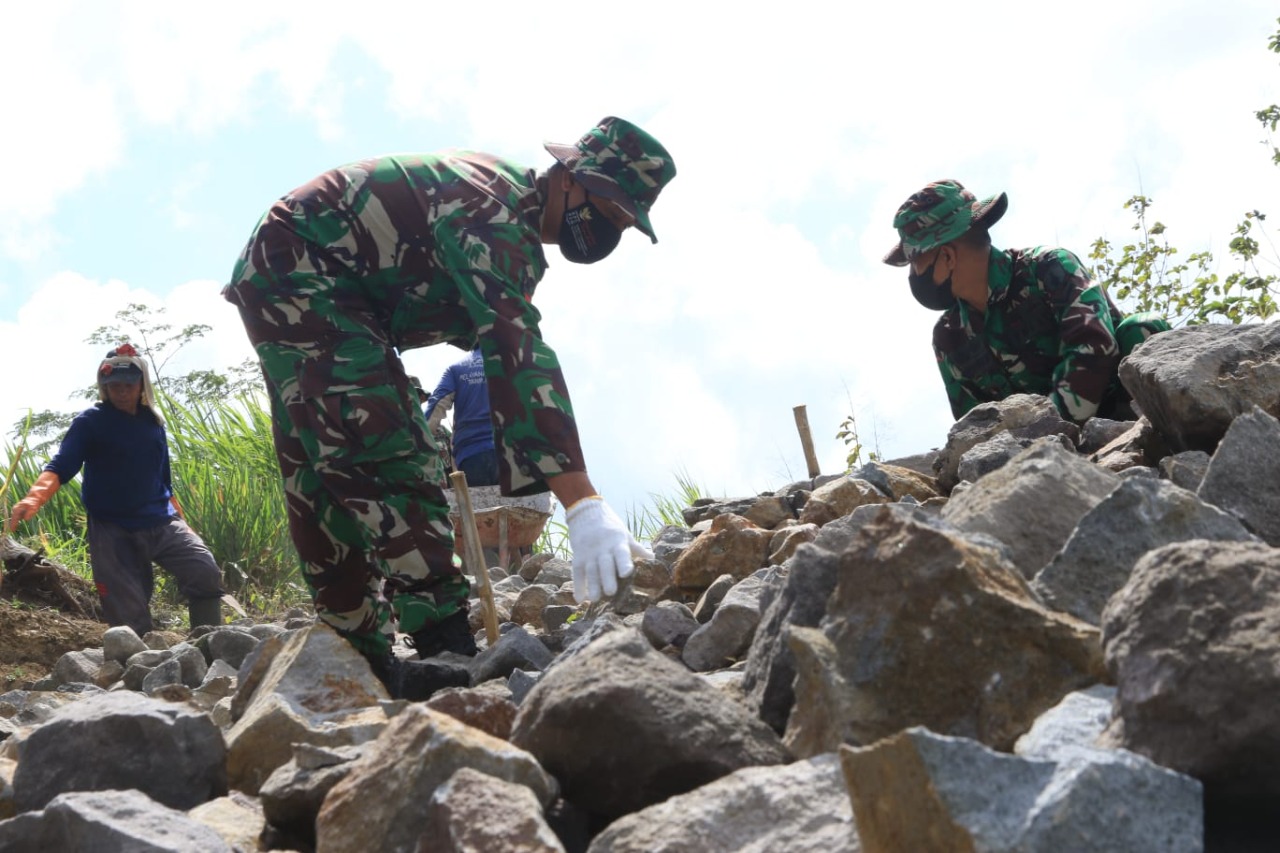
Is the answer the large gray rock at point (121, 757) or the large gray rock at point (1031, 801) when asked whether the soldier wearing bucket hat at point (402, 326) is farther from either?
the large gray rock at point (1031, 801)

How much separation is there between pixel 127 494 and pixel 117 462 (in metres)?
0.18

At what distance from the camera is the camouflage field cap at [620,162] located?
3580 mm

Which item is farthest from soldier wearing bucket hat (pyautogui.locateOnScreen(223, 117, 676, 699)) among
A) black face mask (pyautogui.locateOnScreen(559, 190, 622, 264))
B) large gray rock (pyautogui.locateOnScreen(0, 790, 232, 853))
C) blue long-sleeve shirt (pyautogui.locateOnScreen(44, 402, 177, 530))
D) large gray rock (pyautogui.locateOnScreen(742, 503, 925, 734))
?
blue long-sleeve shirt (pyautogui.locateOnScreen(44, 402, 177, 530))

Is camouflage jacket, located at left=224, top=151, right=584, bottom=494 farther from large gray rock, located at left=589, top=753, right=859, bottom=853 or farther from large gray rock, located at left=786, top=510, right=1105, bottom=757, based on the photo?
large gray rock, located at left=589, top=753, right=859, bottom=853

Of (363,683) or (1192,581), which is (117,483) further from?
(1192,581)

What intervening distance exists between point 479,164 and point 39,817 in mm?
2185

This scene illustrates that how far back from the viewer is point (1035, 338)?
5.20 metres

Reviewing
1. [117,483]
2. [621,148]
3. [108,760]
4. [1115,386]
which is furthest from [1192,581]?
[117,483]

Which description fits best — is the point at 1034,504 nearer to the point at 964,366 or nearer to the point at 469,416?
the point at 964,366

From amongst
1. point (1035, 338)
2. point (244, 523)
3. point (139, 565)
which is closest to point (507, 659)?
point (1035, 338)

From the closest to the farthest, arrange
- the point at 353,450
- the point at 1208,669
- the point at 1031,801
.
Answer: the point at 1031,801
the point at 1208,669
the point at 353,450

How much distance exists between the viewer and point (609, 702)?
1780 mm

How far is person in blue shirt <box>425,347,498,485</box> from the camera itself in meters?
7.24

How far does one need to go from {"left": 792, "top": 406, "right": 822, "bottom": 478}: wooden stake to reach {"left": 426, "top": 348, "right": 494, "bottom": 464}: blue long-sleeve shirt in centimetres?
163
